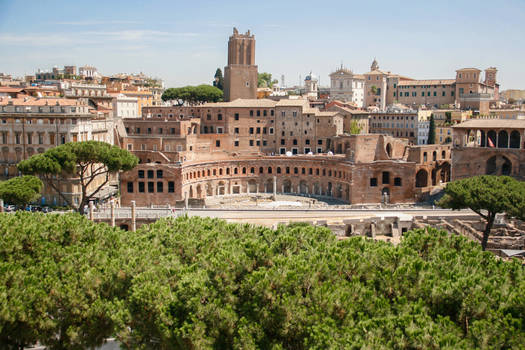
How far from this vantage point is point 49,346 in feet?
74.3

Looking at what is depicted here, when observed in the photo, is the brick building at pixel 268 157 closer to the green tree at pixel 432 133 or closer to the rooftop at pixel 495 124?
the rooftop at pixel 495 124

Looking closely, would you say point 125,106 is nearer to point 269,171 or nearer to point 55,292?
point 269,171

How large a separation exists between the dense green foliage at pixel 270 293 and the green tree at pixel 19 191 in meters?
20.8

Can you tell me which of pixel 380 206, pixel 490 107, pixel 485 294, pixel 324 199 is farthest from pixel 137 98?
pixel 485 294

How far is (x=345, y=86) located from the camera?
346 ft

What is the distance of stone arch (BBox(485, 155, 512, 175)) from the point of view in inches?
2555

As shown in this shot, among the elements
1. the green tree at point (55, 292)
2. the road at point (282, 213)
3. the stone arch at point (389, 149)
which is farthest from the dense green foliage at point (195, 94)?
the green tree at point (55, 292)

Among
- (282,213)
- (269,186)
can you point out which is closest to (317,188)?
(269,186)

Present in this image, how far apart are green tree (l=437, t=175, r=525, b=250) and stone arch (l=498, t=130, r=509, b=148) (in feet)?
74.9

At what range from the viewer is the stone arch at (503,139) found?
6521 centimetres

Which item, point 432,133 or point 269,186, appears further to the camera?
point 432,133

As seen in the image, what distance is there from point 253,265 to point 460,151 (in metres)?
50.0

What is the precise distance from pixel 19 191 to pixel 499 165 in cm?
4984

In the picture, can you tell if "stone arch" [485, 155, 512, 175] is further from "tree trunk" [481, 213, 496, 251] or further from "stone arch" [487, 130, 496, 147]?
"tree trunk" [481, 213, 496, 251]
